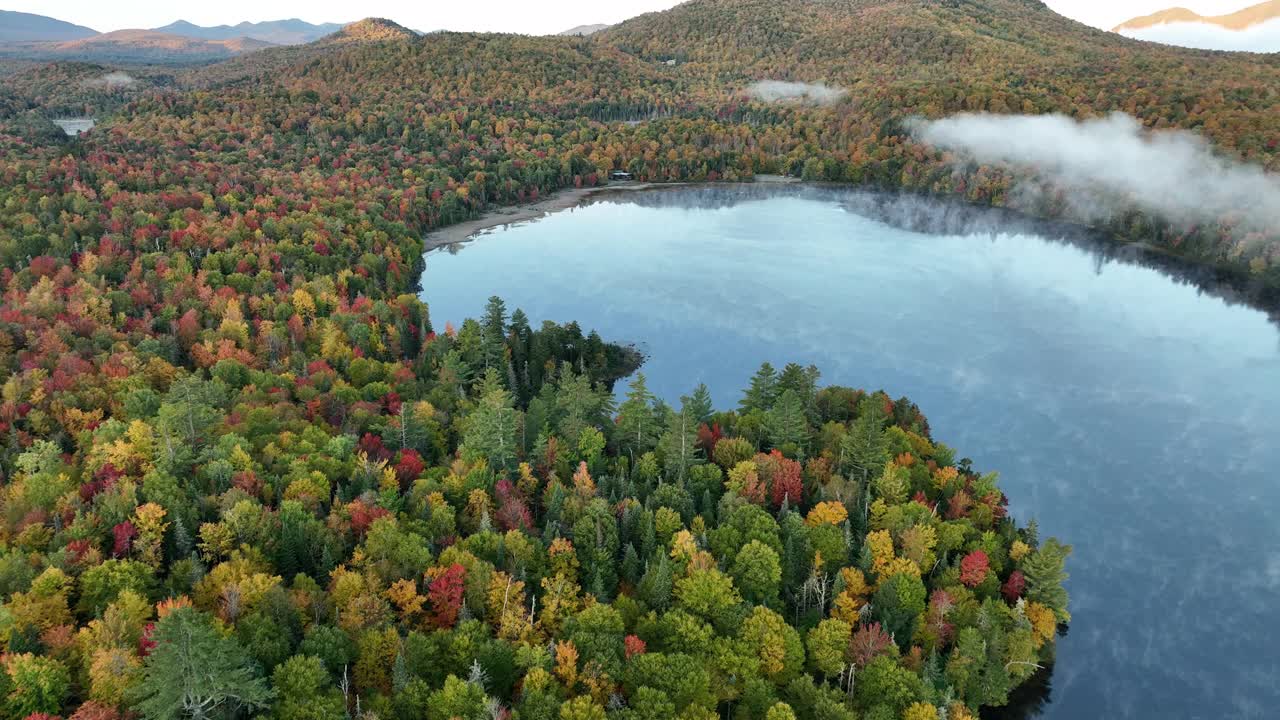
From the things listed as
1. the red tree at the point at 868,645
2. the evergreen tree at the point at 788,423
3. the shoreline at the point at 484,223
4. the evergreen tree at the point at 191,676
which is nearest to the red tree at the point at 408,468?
the evergreen tree at the point at 191,676

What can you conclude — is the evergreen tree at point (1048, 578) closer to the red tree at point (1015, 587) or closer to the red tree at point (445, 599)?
the red tree at point (1015, 587)

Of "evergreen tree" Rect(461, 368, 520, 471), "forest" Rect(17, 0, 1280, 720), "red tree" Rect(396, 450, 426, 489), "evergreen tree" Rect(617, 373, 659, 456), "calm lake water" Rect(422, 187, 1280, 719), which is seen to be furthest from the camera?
"evergreen tree" Rect(617, 373, 659, 456)

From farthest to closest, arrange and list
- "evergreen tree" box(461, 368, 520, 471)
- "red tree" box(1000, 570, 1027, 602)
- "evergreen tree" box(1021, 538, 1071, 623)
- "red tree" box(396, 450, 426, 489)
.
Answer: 1. "evergreen tree" box(461, 368, 520, 471)
2. "red tree" box(396, 450, 426, 489)
3. "red tree" box(1000, 570, 1027, 602)
4. "evergreen tree" box(1021, 538, 1071, 623)

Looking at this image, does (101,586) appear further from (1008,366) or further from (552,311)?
(1008,366)

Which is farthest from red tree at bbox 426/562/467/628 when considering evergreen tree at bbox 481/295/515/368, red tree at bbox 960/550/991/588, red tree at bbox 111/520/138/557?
evergreen tree at bbox 481/295/515/368

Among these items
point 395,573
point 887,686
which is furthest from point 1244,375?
point 395,573

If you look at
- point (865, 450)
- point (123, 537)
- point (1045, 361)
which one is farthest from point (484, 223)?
point (123, 537)

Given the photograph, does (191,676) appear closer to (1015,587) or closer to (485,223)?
(1015,587)

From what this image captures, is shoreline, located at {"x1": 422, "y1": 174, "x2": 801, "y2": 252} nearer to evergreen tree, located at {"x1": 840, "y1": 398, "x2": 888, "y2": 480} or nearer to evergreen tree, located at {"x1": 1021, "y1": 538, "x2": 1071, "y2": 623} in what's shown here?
evergreen tree, located at {"x1": 840, "y1": 398, "x2": 888, "y2": 480}

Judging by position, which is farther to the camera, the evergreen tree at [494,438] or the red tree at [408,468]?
the evergreen tree at [494,438]
